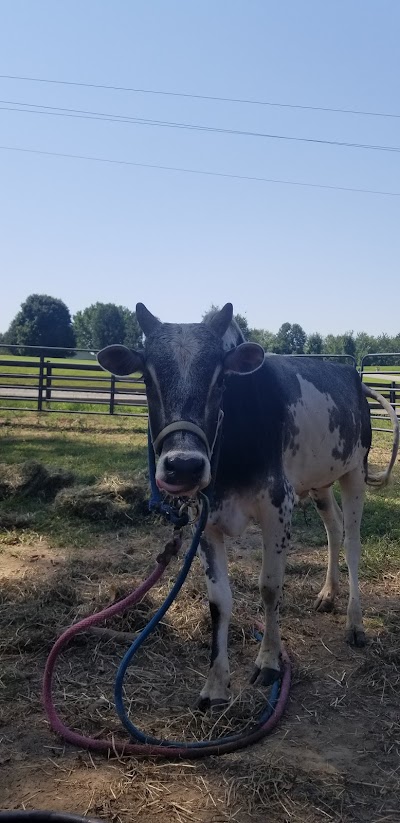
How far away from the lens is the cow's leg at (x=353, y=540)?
4.44m

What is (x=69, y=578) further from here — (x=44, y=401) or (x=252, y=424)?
(x=44, y=401)

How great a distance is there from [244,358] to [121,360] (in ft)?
2.05

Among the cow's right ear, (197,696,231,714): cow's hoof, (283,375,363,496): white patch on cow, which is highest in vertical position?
the cow's right ear

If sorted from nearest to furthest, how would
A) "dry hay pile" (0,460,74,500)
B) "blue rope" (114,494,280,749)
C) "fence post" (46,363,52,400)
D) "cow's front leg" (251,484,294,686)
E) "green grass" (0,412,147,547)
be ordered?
"blue rope" (114,494,280,749) < "cow's front leg" (251,484,294,686) < "green grass" (0,412,147,547) < "dry hay pile" (0,460,74,500) < "fence post" (46,363,52,400)

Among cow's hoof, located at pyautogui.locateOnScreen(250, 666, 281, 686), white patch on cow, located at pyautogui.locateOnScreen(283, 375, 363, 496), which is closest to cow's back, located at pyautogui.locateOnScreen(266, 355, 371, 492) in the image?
white patch on cow, located at pyautogui.locateOnScreen(283, 375, 363, 496)

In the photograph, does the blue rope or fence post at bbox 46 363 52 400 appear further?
fence post at bbox 46 363 52 400

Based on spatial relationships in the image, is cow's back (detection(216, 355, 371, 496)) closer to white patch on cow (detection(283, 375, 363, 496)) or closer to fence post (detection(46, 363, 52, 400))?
white patch on cow (detection(283, 375, 363, 496))

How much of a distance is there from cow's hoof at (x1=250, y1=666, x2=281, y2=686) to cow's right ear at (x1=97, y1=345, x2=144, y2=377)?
179 cm

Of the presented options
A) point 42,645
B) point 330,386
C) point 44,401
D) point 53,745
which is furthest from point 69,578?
point 44,401

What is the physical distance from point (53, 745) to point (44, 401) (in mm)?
15049

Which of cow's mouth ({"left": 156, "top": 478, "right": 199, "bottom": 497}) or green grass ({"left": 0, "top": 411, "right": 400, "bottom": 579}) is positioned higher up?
cow's mouth ({"left": 156, "top": 478, "right": 199, "bottom": 497})

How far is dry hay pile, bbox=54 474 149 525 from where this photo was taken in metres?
7.03

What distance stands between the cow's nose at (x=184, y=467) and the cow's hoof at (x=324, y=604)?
8.39 feet

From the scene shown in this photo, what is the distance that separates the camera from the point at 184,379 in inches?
123
